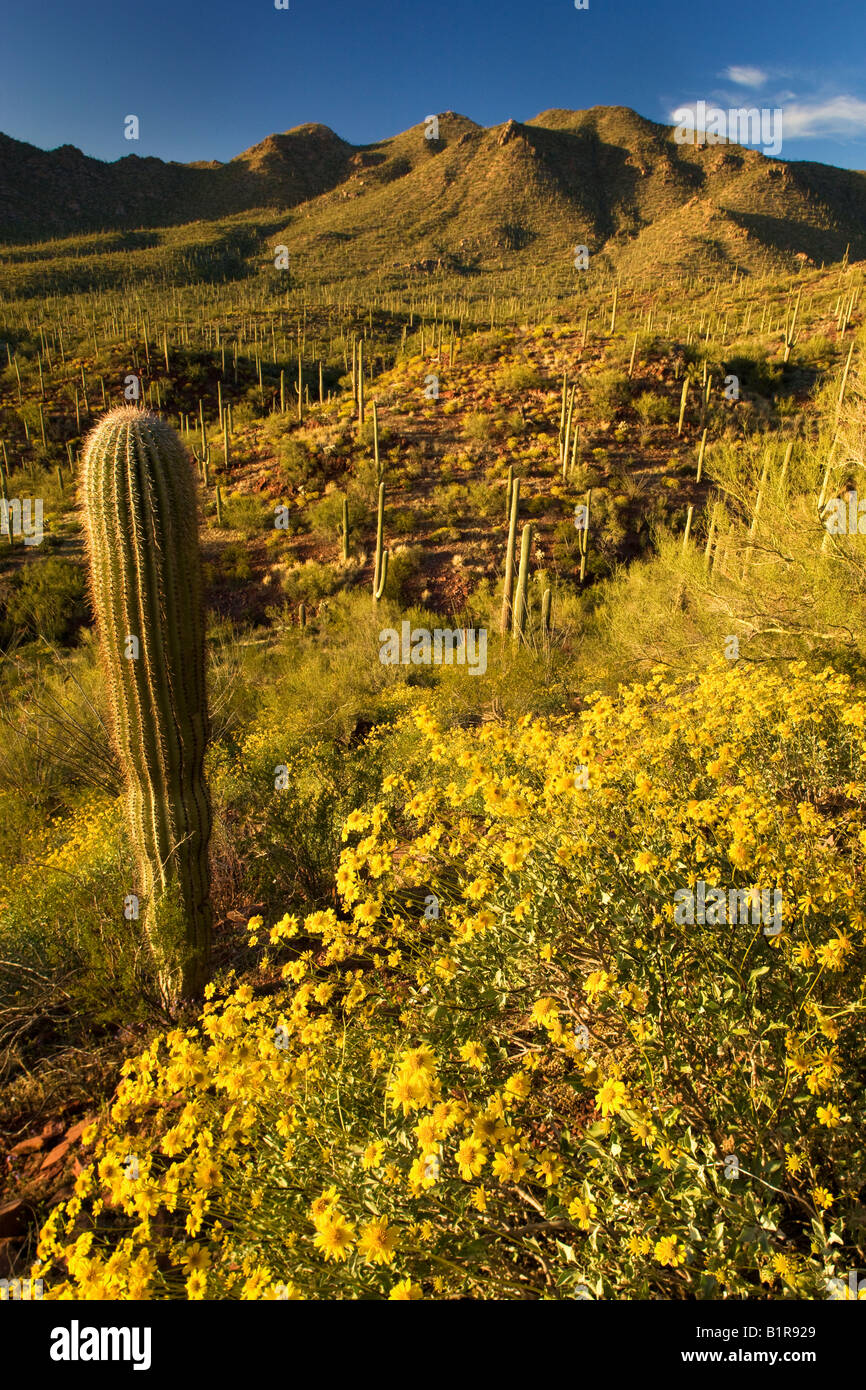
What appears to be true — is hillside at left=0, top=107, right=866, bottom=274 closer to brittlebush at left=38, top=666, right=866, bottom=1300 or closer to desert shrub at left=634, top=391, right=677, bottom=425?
desert shrub at left=634, top=391, right=677, bottom=425

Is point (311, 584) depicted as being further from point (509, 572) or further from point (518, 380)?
point (518, 380)

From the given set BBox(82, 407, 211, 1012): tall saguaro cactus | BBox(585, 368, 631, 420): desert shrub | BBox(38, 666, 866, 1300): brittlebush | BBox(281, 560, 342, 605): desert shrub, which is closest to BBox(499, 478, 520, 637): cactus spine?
BBox(281, 560, 342, 605): desert shrub

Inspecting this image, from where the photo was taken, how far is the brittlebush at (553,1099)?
61.4 inches

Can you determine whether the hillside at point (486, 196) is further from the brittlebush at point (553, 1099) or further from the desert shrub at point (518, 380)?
the brittlebush at point (553, 1099)

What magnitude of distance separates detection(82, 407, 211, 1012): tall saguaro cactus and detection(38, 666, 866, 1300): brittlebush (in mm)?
1274

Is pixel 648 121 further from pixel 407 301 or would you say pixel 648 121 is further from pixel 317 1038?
pixel 317 1038

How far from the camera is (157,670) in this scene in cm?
389

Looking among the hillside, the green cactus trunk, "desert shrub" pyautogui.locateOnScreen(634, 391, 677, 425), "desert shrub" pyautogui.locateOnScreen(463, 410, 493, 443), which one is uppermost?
the hillside

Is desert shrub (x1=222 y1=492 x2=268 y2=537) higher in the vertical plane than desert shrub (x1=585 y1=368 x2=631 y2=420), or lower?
lower

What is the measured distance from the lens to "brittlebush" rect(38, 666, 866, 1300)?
1560mm

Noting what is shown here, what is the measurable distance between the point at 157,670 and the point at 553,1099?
3.10m

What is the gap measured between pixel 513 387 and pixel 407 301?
21.5 metres

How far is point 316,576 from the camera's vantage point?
15250 mm

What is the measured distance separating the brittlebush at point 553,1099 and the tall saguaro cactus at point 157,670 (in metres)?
1.27
